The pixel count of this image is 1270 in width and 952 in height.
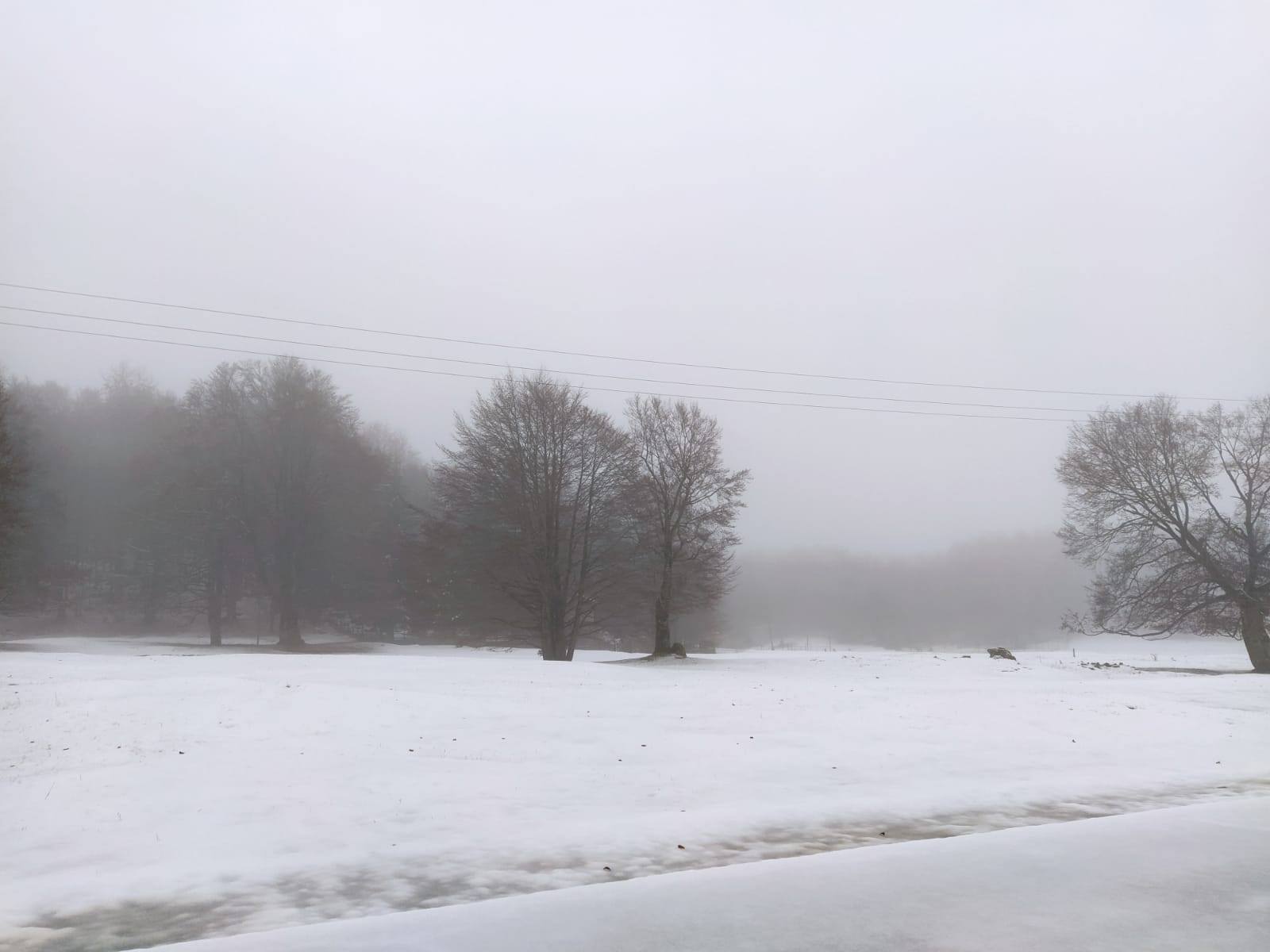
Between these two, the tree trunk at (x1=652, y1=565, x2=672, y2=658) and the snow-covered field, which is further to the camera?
the tree trunk at (x1=652, y1=565, x2=672, y2=658)

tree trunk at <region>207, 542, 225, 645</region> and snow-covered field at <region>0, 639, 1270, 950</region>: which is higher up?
tree trunk at <region>207, 542, 225, 645</region>

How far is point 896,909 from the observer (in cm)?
467

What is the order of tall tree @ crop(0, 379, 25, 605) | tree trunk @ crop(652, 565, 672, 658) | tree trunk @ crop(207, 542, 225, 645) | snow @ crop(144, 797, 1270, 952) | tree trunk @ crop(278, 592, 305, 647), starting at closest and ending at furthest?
snow @ crop(144, 797, 1270, 952) < tall tree @ crop(0, 379, 25, 605) < tree trunk @ crop(652, 565, 672, 658) < tree trunk @ crop(278, 592, 305, 647) < tree trunk @ crop(207, 542, 225, 645)

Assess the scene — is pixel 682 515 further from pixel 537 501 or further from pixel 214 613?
pixel 214 613

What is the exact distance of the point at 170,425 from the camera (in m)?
48.8

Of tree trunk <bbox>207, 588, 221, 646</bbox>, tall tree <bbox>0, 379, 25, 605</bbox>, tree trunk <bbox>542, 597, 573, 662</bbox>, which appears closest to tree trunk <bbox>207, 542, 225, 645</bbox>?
tree trunk <bbox>207, 588, 221, 646</bbox>

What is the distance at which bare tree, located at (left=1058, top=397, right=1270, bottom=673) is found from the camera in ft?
96.0

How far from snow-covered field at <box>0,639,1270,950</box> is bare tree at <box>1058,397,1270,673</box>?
14702 millimetres

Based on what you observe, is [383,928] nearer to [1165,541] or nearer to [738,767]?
[738,767]

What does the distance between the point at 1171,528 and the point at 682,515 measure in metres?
18.5

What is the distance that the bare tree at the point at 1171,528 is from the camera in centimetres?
2925

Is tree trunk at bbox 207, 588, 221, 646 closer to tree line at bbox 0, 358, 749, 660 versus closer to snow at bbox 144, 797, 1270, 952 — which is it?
tree line at bbox 0, 358, 749, 660

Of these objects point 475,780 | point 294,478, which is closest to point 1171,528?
point 475,780

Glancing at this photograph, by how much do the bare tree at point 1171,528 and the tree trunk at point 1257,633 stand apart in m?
0.03
